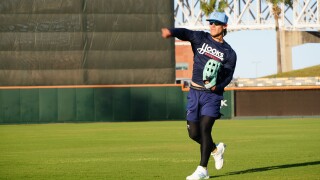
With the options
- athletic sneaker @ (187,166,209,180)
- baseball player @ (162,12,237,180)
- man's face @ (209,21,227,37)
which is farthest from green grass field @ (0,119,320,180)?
man's face @ (209,21,227,37)

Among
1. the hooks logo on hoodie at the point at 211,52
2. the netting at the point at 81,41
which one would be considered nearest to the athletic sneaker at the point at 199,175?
the hooks logo on hoodie at the point at 211,52

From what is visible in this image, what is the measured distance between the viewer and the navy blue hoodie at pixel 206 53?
36.9ft

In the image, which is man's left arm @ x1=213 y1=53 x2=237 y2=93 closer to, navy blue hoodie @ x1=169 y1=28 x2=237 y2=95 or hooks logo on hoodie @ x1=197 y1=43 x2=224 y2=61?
navy blue hoodie @ x1=169 y1=28 x2=237 y2=95

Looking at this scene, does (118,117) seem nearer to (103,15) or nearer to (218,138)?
(103,15)

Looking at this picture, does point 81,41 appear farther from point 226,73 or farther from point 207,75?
point 207,75

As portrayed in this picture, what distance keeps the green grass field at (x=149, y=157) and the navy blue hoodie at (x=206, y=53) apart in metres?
1.26

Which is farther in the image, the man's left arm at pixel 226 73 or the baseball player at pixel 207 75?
the man's left arm at pixel 226 73

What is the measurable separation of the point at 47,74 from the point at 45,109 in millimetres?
1550

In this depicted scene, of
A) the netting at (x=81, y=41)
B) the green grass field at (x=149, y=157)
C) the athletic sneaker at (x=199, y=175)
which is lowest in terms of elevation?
the green grass field at (x=149, y=157)

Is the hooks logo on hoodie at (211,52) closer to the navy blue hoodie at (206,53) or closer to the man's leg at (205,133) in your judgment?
the navy blue hoodie at (206,53)

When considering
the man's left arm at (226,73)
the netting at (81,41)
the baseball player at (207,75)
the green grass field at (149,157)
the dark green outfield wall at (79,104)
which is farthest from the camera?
the dark green outfield wall at (79,104)

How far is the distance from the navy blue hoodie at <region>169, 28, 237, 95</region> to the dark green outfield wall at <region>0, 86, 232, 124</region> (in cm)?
2268

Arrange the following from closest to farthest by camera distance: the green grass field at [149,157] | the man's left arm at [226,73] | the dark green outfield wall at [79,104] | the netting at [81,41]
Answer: the man's left arm at [226,73]
the green grass field at [149,157]
the netting at [81,41]
the dark green outfield wall at [79,104]

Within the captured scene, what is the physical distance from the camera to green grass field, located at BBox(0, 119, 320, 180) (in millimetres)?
11938
